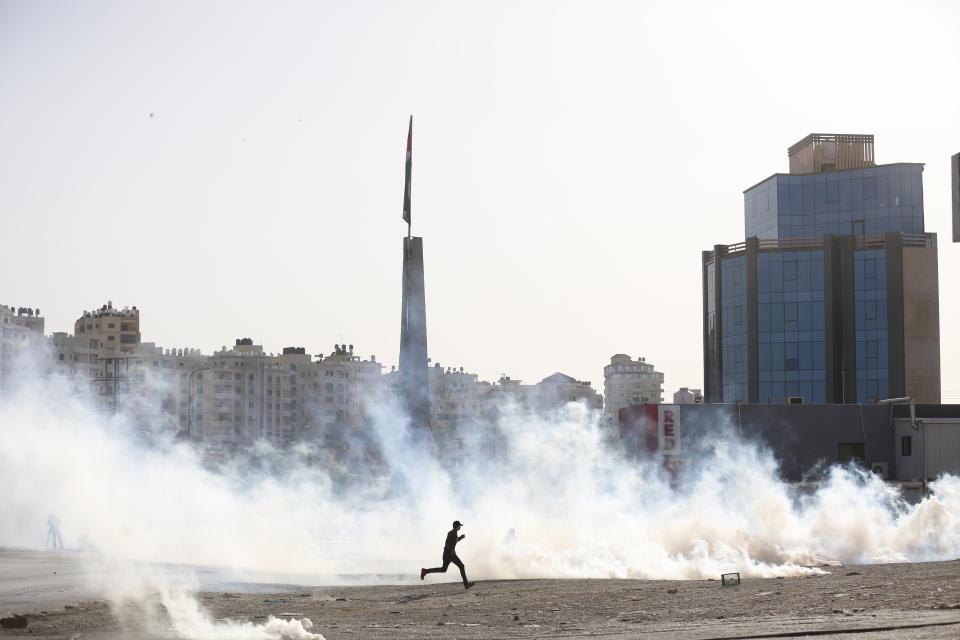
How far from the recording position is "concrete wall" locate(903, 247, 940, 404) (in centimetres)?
9112

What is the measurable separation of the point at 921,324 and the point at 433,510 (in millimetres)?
60316

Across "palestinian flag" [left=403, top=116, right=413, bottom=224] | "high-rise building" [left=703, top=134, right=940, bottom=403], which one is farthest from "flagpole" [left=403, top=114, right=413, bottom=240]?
"high-rise building" [left=703, top=134, right=940, bottom=403]

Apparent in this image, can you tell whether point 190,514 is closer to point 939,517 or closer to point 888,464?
point 939,517

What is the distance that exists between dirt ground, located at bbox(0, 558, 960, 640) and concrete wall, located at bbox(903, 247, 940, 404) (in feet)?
216

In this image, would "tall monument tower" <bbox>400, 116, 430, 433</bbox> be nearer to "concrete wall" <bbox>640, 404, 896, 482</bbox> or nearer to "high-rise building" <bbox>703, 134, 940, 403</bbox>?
"concrete wall" <bbox>640, 404, 896, 482</bbox>

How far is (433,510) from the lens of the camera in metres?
45.9

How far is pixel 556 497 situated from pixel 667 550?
419 inches

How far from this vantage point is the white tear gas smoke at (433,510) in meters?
34.3

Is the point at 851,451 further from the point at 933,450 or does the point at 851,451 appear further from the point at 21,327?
the point at 21,327

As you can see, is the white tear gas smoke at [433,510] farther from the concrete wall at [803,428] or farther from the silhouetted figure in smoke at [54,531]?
the concrete wall at [803,428]

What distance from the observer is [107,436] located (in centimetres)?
4978

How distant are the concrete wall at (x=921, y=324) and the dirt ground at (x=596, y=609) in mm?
65714

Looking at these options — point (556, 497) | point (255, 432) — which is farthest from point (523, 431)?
point (255, 432)

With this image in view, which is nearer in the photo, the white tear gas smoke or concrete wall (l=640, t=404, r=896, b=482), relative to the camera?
the white tear gas smoke
